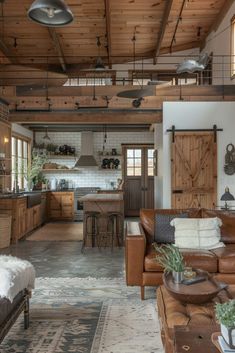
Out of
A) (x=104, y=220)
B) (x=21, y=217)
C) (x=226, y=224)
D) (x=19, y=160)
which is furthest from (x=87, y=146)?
(x=226, y=224)

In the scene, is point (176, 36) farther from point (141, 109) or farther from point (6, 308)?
point (6, 308)

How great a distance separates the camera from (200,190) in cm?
789

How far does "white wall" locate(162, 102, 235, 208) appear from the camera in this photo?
25.7ft

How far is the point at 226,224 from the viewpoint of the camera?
481 cm

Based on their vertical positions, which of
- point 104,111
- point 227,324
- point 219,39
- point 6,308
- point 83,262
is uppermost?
point 219,39

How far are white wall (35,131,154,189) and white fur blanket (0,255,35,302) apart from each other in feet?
28.3

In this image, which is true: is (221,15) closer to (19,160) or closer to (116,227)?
(116,227)

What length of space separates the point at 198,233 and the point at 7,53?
25.8 feet

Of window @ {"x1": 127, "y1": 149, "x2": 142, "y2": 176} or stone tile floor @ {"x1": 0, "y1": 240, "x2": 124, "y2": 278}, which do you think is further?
window @ {"x1": 127, "y1": 149, "x2": 142, "y2": 176}

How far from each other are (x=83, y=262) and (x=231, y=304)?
4115 mm

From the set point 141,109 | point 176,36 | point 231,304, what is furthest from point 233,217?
point 176,36

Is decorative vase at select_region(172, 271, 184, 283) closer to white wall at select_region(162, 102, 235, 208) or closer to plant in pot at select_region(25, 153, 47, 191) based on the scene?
white wall at select_region(162, 102, 235, 208)

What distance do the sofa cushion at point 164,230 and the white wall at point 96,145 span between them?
716cm

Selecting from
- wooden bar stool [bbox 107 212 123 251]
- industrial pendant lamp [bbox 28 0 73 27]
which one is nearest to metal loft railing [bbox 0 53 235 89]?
wooden bar stool [bbox 107 212 123 251]
